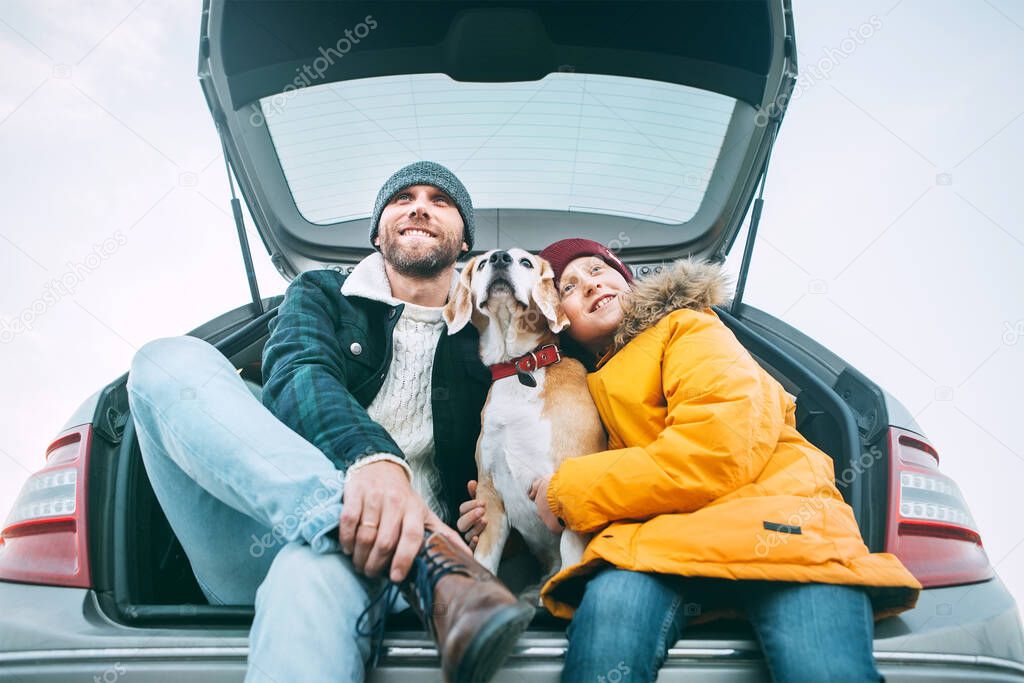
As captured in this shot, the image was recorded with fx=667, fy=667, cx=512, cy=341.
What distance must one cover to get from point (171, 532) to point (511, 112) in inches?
65.3

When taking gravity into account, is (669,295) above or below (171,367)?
above

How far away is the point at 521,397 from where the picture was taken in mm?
2098

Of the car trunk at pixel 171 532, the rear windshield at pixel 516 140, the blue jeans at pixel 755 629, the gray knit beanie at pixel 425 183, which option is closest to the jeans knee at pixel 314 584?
the car trunk at pixel 171 532

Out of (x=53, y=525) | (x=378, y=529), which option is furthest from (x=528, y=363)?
(x=53, y=525)

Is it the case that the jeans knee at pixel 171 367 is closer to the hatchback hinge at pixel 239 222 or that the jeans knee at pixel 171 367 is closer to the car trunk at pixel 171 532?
the car trunk at pixel 171 532

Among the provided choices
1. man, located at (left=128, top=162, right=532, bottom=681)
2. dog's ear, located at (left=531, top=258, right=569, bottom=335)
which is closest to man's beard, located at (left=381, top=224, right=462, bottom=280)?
man, located at (left=128, top=162, right=532, bottom=681)

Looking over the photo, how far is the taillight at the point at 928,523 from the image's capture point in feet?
4.40

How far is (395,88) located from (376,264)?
60 centimetres

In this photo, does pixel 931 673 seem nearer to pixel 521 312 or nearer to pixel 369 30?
pixel 521 312

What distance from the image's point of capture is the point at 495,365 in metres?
2.19

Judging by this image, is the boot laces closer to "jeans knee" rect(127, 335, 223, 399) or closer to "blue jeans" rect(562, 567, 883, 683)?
"blue jeans" rect(562, 567, 883, 683)

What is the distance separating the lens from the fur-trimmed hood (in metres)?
1.80

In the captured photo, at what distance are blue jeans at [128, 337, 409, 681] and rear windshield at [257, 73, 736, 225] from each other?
1022 mm

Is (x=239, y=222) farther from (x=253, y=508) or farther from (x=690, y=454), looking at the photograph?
(x=690, y=454)
